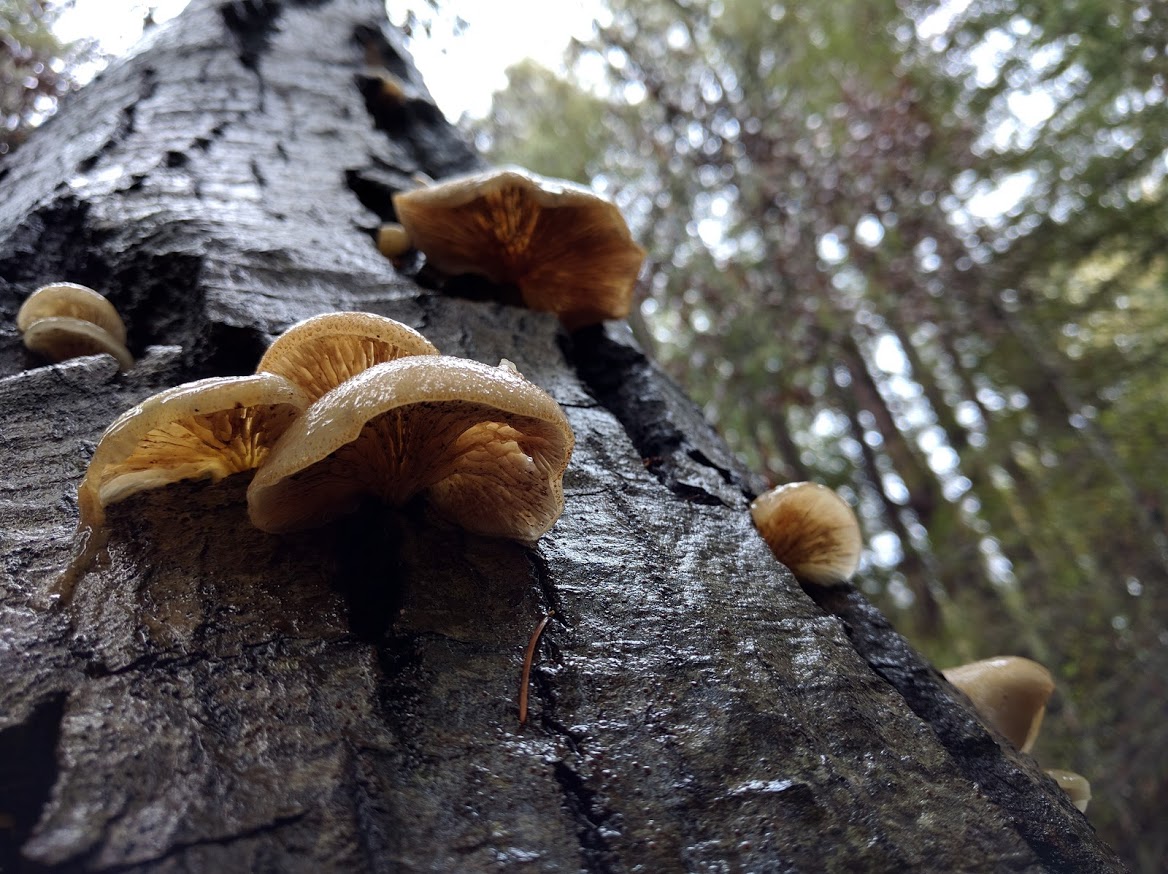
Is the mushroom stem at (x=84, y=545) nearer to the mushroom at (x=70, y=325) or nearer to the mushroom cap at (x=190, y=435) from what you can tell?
the mushroom cap at (x=190, y=435)

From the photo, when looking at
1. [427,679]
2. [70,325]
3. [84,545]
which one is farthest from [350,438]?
[70,325]

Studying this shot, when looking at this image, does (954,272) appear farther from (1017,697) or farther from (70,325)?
(70,325)

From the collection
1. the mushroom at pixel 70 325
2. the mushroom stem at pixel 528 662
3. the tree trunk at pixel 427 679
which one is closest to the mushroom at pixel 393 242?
the tree trunk at pixel 427 679

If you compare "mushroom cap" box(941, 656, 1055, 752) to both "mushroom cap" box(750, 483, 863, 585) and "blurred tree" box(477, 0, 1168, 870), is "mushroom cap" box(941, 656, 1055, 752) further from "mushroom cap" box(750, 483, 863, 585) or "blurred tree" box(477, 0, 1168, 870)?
"blurred tree" box(477, 0, 1168, 870)

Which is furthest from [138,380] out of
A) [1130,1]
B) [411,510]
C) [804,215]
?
[1130,1]

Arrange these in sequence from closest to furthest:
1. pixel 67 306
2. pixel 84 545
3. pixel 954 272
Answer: pixel 84 545, pixel 67 306, pixel 954 272

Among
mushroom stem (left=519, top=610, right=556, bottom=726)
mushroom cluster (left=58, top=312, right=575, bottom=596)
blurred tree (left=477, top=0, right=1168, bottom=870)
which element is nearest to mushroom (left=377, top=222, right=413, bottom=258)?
mushroom cluster (left=58, top=312, right=575, bottom=596)

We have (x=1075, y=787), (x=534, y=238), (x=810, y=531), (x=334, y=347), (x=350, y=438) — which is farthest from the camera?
(x=534, y=238)

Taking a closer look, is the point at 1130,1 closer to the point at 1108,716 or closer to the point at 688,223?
the point at 688,223
